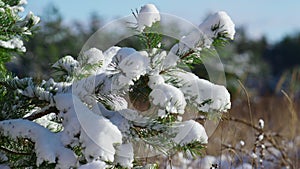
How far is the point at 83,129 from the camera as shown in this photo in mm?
1383

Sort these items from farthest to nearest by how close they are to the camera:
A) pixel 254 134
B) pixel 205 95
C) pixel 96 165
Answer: pixel 254 134 < pixel 205 95 < pixel 96 165

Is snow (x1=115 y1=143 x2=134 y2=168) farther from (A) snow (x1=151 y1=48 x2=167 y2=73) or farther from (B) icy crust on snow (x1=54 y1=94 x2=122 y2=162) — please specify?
(A) snow (x1=151 y1=48 x2=167 y2=73)

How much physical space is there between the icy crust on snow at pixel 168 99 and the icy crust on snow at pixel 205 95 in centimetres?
8

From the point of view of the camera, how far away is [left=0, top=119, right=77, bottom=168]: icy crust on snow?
1391mm

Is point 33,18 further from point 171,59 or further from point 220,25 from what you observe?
point 220,25

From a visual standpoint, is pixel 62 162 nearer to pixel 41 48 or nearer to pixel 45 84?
pixel 45 84

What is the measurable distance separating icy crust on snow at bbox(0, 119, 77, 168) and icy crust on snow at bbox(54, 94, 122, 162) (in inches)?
1.3

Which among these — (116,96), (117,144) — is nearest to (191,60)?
(116,96)

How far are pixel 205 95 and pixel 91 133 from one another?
391 millimetres

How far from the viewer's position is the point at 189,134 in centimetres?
152

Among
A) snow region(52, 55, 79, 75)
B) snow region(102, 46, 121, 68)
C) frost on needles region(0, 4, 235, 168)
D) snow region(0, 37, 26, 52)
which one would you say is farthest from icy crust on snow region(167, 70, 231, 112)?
snow region(0, 37, 26, 52)

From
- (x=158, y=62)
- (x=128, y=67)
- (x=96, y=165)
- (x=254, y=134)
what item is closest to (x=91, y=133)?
(x=96, y=165)

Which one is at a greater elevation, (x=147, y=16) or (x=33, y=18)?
(x=147, y=16)

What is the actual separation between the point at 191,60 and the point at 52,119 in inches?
23.1
